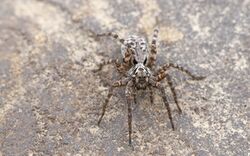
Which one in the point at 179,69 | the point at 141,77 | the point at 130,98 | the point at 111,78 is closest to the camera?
Result: the point at 130,98

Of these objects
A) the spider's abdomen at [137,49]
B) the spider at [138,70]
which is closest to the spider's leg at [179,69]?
the spider at [138,70]

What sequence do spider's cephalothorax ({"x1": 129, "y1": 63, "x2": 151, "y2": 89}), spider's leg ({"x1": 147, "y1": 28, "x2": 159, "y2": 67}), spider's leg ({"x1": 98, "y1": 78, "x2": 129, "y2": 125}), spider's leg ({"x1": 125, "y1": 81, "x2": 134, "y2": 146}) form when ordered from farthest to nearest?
spider's leg ({"x1": 147, "y1": 28, "x2": 159, "y2": 67})
spider's cephalothorax ({"x1": 129, "y1": 63, "x2": 151, "y2": 89})
spider's leg ({"x1": 98, "y1": 78, "x2": 129, "y2": 125})
spider's leg ({"x1": 125, "y1": 81, "x2": 134, "y2": 146})

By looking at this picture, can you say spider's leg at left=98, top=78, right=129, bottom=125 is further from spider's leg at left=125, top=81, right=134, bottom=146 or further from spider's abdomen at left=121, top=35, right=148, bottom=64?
spider's abdomen at left=121, top=35, right=148, bottom=64

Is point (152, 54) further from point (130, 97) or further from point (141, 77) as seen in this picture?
point (130, 97)

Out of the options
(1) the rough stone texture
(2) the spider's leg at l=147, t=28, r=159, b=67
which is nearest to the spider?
(2) the spider's leg at l=147, t=28, r=159, b=67

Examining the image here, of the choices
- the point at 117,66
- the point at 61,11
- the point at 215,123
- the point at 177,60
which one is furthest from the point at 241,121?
the point at 61,11

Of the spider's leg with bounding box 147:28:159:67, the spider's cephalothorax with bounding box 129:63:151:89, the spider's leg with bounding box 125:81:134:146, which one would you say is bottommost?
the spider's leg with bounding box 125:81:134:146

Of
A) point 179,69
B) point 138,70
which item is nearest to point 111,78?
point 138,70
